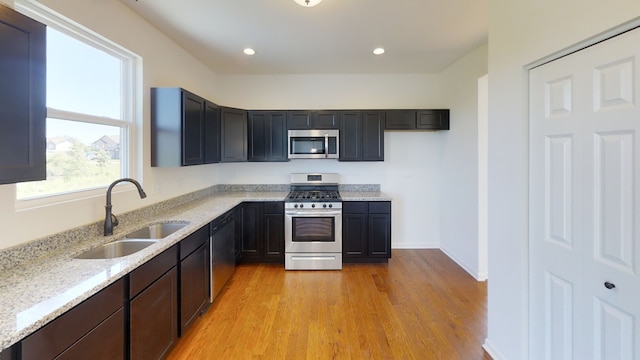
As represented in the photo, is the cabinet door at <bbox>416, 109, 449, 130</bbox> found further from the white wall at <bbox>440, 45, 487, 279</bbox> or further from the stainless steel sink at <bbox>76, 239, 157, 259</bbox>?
the stainless steel sink at <bbox>76, 239, 157, 259</bbox>

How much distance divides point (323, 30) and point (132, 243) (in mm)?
2670

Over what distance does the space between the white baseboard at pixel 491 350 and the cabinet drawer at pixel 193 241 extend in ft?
8.27

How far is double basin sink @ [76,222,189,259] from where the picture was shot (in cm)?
195

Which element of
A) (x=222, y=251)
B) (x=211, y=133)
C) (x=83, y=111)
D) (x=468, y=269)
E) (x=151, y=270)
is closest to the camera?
(x=151, y=270)

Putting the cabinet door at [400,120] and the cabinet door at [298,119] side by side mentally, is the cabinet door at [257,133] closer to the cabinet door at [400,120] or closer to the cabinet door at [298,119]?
the cabinet door at [298,119]

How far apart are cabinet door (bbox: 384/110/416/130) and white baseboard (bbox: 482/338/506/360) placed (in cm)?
293

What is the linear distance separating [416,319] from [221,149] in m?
3.08

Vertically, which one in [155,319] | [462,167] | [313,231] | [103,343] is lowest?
[155,319]

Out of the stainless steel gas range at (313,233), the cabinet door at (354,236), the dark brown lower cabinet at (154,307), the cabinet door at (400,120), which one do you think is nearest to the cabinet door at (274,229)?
the stainless steel gas range at (313,233)

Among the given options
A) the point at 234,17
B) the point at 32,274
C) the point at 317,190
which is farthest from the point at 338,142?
the point at 32,274

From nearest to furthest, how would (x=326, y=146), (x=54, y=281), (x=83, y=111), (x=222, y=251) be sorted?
(x=54, y=281)
(x=83, y=111)
(x=222, y=251)
(x=326, y=146)

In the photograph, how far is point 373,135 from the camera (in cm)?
435

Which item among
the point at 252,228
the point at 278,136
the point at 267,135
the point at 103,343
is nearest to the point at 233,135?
the point at 267,135

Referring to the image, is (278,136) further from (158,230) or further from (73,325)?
(73,325)
